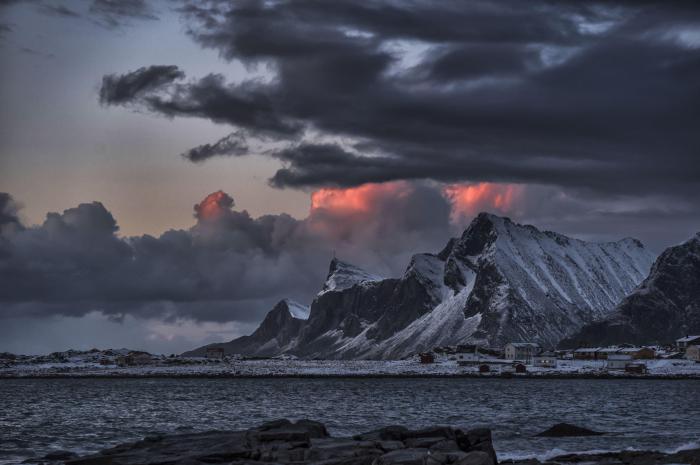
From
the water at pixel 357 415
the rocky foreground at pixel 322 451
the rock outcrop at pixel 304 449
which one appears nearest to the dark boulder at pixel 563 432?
the water at pixel 357 415

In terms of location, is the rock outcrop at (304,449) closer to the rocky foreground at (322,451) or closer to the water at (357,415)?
the rocky foreground at (322,451)

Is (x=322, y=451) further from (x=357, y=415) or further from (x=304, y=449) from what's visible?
(x=357, y=415)

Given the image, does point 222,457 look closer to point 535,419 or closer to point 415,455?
point 415,455

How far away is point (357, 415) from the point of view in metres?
115

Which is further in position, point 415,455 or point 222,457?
point 222,457

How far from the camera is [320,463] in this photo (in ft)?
156

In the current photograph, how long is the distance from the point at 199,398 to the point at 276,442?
4263 inches

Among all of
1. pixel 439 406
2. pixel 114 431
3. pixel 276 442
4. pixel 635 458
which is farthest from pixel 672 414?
pixel 276 442

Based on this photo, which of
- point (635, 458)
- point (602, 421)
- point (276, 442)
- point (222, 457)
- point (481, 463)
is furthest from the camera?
point (602, 421)

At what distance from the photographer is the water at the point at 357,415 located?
7931 cm

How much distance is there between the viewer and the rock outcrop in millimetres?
47594

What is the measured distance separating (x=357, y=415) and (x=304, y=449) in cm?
6330

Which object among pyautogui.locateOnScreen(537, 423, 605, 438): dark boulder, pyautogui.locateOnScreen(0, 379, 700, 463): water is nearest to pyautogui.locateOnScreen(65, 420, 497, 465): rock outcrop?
pyautogui.locateOnScreen(0, 379, 700, 463): water

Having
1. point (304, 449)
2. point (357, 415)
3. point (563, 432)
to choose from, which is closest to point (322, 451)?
point (304, 449)
